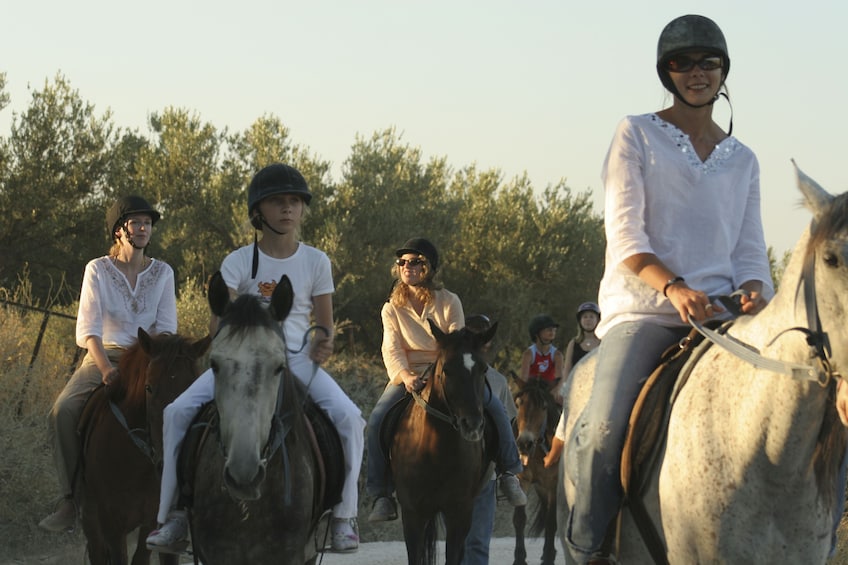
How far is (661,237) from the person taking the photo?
4.97 metres

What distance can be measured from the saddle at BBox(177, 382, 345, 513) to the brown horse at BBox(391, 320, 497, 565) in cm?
334

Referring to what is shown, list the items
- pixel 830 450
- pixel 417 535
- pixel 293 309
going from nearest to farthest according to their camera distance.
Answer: pixel 830 450 → pixel 293 309 → pixel 417 535

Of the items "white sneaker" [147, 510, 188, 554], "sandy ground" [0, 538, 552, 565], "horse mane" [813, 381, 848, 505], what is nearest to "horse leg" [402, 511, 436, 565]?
"sandy ground" [0, 538, 552, 565]

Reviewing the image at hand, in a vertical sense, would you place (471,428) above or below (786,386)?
below

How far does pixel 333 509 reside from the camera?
690cm

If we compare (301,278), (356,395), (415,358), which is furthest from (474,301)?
(301,278)

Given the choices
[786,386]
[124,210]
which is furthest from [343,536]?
[124,210]

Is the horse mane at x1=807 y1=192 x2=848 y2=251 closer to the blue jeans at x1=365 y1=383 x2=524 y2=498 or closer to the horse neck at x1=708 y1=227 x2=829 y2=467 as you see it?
the horse neck at x1=708 y1=227 x2=829 y2=467

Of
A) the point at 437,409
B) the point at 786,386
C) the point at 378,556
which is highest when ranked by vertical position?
the point at 786,386

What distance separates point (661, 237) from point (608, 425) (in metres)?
0.82

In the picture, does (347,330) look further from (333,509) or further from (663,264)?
(663,264)

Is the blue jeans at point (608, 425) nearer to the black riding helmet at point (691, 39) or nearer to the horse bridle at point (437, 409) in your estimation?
the black riding helmet at point (691, 39)

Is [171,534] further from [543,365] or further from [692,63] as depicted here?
[543,365]

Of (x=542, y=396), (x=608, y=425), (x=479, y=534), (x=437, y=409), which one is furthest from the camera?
(x=542, y=396)
